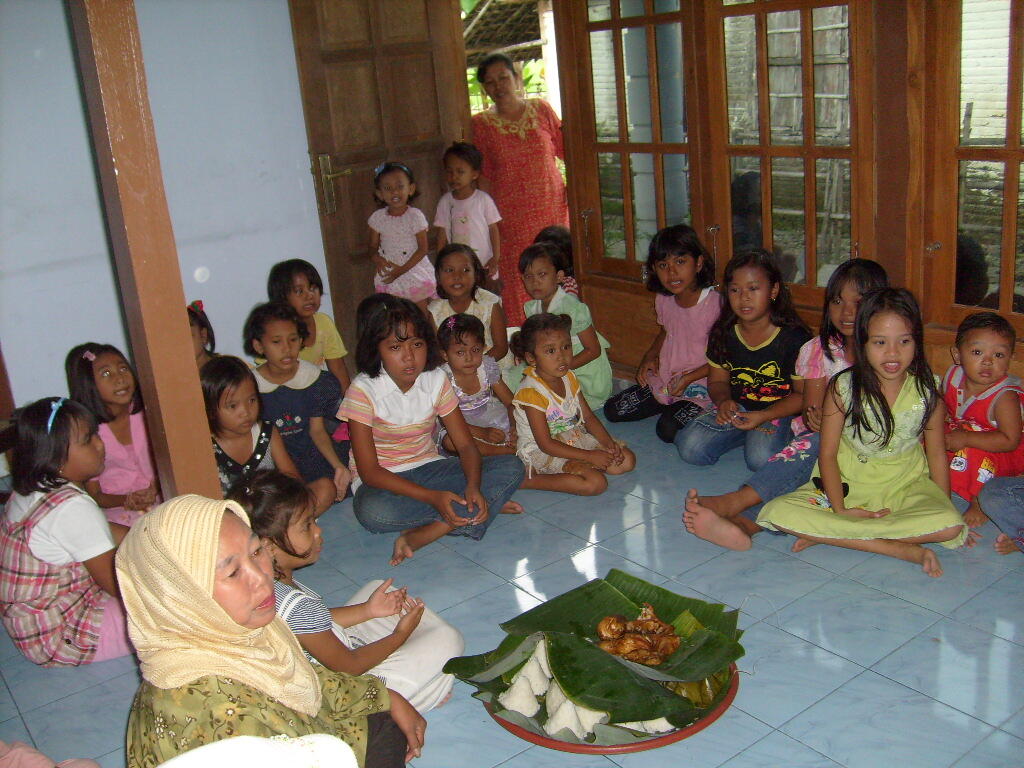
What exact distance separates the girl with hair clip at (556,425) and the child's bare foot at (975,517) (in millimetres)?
1200

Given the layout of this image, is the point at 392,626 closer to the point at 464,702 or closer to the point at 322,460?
the point at 464,702

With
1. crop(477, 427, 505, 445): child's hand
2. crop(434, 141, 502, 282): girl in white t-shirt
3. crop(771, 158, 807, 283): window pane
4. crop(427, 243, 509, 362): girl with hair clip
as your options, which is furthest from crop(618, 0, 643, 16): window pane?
crop(477, 427, 505, 445): child's hand

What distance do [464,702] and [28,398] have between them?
9.54ft

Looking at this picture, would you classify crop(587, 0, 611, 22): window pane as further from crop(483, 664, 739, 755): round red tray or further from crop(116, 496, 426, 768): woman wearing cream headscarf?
crop(116, 496, 426, 768): woman wearing cream headscarf

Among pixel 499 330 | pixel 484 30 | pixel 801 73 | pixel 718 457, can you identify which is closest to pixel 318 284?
pixel 499 330

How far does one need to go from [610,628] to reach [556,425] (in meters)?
1.41

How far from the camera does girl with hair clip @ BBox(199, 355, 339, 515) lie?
10.6 feet

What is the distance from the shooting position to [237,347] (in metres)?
5.00

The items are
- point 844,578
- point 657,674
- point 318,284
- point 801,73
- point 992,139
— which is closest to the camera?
point 657,674

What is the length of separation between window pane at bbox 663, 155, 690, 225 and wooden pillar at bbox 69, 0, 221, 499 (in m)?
2.73

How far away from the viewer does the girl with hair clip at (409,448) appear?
3334 millimetres

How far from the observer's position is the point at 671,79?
4.30 meters

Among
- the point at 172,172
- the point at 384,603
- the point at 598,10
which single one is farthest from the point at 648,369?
the point at 172,172

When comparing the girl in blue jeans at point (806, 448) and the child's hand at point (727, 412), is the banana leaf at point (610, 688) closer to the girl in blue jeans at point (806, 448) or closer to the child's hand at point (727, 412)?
the girl in blue jeans at point (806, 448)
